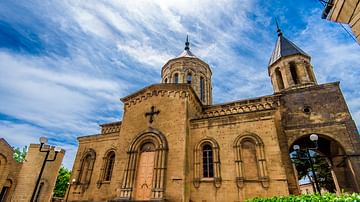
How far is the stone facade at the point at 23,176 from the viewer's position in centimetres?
1683

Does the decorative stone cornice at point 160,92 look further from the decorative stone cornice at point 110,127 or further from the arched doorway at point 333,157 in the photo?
the arched doorway at point 333,157

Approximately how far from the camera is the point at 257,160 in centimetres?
1078

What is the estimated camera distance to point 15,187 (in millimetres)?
17469

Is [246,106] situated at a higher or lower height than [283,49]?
lower

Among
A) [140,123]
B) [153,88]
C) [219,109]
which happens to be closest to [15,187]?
[140,123]

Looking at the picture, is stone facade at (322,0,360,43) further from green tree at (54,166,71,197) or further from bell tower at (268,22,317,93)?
green tree at (54,166,71,197)

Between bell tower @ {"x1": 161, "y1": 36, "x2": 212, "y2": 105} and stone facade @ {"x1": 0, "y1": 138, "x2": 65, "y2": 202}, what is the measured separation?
45.6 ft

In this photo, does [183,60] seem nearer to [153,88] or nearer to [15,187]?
[153,88]

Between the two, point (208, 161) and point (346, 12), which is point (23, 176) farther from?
point (346, 12)

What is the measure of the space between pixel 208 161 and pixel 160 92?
5.96 meters

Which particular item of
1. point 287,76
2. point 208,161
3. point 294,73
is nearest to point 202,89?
point 287,76

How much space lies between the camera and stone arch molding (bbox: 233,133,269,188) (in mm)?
10266

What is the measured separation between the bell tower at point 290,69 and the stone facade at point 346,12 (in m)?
11.7

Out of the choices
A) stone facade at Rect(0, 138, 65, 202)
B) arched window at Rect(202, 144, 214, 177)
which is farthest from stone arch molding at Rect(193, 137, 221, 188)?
stone facade at Rect(0, 138, 65, 202)
